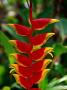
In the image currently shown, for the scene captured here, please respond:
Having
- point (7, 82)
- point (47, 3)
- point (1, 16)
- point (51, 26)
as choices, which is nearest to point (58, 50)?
point (51, 26)

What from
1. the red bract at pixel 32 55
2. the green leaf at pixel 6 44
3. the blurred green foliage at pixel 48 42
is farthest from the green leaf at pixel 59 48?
the red bract at pixel 32 55

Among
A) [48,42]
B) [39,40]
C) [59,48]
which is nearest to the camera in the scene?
[39,40]

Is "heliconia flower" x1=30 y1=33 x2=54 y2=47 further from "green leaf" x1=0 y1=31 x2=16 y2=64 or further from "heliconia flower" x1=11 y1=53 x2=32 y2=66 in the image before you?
"green leaf" x1=0 y1=31 x2=16 y2=64

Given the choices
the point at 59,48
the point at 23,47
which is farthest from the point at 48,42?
the point at 23,47

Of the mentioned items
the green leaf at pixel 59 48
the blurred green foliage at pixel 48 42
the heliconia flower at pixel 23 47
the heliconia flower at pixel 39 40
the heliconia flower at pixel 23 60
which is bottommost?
the blurred green foliage at pixel 48 42

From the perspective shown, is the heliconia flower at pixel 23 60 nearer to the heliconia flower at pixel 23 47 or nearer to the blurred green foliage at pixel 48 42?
the heliconia flower at pixel 23 47

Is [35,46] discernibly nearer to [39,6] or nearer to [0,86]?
[0,86]

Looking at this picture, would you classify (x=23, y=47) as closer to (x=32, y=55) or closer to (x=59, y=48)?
(x=32, y=55)

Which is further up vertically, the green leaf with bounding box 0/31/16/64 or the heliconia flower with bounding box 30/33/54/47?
the heliconia flower with bounding box 30/33/54/47

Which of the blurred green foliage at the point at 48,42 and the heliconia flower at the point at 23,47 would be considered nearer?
the heliconia flower at the point at 23,47

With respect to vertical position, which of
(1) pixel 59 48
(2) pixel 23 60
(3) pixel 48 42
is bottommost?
(3) pixel 48 42

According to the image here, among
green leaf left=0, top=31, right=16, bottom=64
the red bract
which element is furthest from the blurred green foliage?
the red bract

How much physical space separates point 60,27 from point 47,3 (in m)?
0.45

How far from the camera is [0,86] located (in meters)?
1.80
